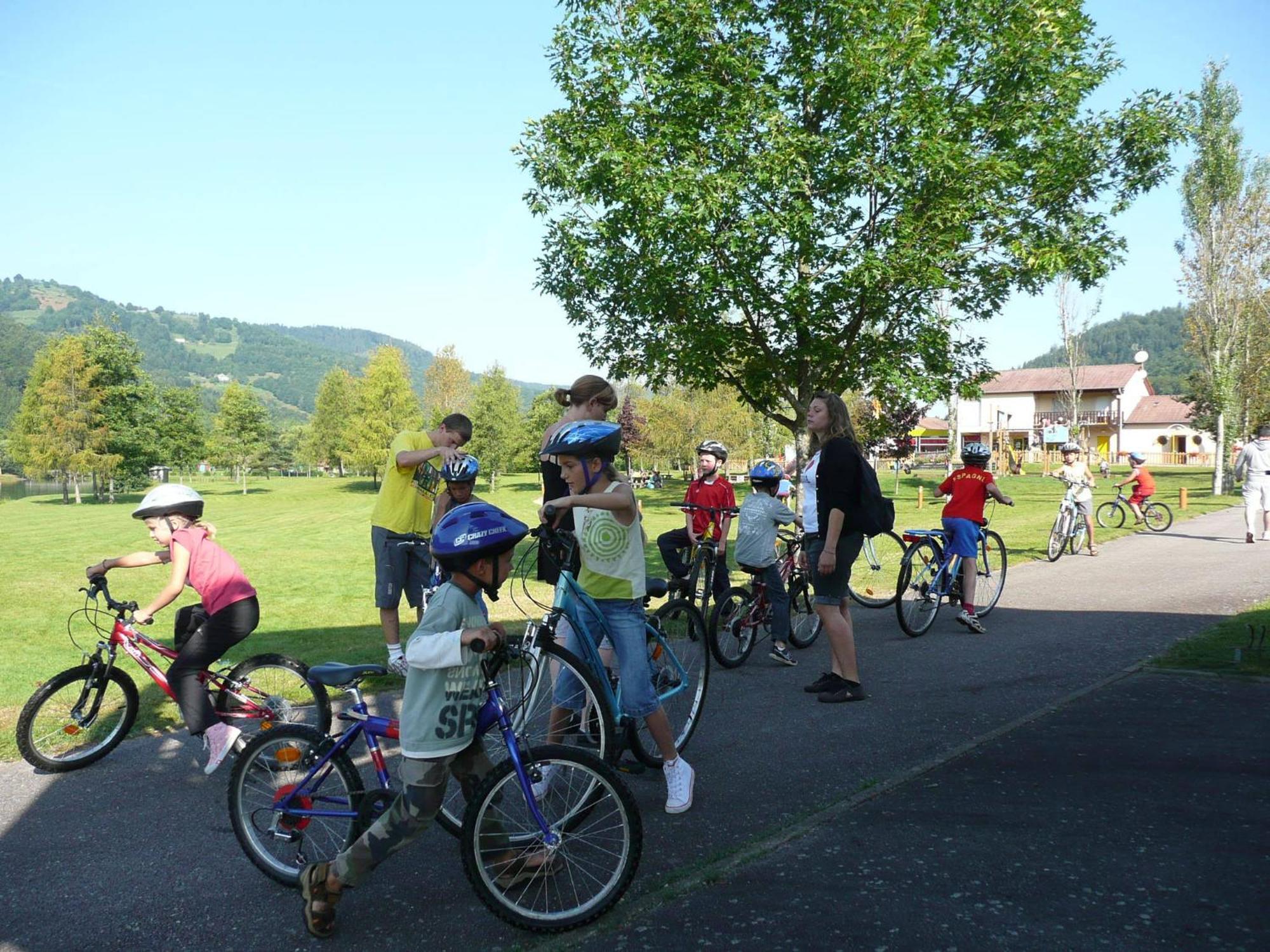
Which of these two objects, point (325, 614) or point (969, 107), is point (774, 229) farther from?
point (325, 614)

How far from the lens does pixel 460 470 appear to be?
5.87 meters

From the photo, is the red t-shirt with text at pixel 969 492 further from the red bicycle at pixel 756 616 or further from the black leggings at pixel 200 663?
the black leggings at pixel 200 663

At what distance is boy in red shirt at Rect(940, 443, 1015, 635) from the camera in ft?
29.1

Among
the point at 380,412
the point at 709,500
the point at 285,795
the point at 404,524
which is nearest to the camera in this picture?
the point at 285,795

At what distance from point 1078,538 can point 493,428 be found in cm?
4183

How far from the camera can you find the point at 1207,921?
325cm

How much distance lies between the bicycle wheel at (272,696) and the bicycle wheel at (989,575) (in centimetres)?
641

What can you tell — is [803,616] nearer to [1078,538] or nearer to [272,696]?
[272,696]

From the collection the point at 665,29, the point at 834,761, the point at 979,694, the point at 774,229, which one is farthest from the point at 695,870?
the point at 665,29

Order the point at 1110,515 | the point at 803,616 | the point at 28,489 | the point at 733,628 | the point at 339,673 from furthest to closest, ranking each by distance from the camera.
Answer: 1. the point at 28,489
2. the point at 1110,515
3. the point at 803,616
4. the point at 733,628
5. the point at 339,673

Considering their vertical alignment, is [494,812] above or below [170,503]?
below

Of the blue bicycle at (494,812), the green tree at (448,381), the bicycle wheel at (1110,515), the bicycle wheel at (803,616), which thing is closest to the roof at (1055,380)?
the green tree at (448,381)

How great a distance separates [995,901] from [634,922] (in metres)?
1.35

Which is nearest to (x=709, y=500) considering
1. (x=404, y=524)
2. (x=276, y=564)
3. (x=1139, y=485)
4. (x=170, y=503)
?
(x=404, y=524)
